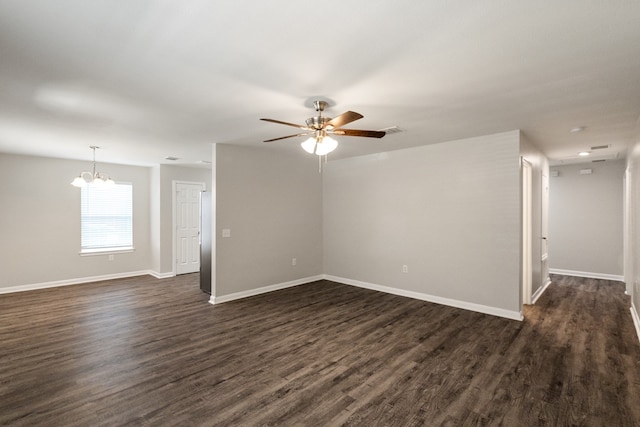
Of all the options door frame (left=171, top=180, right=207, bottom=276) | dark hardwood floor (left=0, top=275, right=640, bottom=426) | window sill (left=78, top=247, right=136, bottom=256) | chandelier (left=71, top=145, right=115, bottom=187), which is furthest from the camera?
door frame (left=171, top=180, right=207, bottom=276)

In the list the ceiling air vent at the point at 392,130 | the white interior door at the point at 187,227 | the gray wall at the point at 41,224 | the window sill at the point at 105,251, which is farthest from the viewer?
the white interior door at the point at 187,227

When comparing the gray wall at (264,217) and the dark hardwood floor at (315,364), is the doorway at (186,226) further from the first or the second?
the gray wall at (264,217)

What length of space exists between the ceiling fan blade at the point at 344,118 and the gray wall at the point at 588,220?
690 cm

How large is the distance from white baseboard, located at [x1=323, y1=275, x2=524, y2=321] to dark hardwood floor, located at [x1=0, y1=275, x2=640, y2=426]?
0.49 feet

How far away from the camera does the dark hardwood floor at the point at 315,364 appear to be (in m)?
2.23

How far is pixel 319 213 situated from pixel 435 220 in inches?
100.0

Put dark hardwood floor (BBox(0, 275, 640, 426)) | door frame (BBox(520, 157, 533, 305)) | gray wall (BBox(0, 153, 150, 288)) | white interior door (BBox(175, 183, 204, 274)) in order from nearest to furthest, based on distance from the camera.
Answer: dark hardwood floor (BBox(0, 275, 640, 426)), door frame (BBox(520, 157, 533, 305)), gray wall (BBox(0, 153, 150, 288)), white interior door (BBox(175, 183, 204, 274))

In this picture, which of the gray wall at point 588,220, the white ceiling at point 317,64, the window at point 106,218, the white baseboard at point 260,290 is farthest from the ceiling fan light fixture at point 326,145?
the gray wall at point 588,220

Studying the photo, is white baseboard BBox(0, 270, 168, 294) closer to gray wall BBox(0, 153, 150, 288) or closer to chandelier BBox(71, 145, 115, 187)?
Result: gray wall BBox(0, 153, 150, 288)

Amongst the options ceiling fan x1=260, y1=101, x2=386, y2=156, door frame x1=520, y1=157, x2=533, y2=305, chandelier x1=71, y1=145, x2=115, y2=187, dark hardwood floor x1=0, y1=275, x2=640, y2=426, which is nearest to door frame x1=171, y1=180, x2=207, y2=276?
chandelier x1=71, y1=145, x2=115, y2=187

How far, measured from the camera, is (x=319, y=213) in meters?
6.61

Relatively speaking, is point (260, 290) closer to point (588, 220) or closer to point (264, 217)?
point (264, 217)

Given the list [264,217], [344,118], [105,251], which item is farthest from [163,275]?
[344,118]

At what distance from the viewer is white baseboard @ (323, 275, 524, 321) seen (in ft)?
13.7
